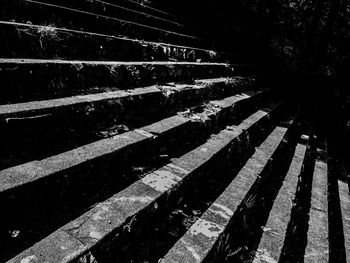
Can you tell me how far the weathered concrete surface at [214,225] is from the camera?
52.8 inches

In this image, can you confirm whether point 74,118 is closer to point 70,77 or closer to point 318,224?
point 70,77

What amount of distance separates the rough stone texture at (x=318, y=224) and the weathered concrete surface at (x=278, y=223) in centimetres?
31

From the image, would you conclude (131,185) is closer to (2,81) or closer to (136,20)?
(2,81)

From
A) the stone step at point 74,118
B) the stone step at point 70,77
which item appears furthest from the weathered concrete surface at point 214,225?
the stone step at point 70,77

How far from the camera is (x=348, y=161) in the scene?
5.87 meters

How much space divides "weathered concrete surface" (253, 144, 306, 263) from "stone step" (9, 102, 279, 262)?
60cm

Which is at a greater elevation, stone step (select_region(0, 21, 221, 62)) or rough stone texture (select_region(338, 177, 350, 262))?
stone step (select_region(0, 21, 221, 62))

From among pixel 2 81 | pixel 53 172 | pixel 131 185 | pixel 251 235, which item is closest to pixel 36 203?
pixel 53 172

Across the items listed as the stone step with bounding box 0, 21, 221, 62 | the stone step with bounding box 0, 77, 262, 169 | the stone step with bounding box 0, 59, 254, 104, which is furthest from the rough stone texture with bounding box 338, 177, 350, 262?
the stone step with bounding box 0, 21, 221, 62

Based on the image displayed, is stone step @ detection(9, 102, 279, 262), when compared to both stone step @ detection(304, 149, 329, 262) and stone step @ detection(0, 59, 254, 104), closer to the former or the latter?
stone step @ detection(0, 59, 254, 104)

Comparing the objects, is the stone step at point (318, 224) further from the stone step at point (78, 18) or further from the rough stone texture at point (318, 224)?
the stone step at point (78, 18)

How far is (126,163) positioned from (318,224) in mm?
2033

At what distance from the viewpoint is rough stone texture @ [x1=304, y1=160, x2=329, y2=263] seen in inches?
85.4

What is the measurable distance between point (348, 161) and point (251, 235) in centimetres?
506
